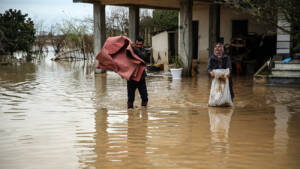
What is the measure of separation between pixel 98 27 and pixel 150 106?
7937 millimetres

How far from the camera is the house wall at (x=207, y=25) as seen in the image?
17266mm

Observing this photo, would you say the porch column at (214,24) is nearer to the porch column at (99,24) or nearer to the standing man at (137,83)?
the porch column at (99,24)

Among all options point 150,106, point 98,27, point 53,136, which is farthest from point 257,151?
point 98,27

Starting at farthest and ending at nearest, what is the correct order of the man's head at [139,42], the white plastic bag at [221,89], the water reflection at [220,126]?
the white plastic bag at [221,89] < the man's head at [139,42] < the water reflection at [220,126]

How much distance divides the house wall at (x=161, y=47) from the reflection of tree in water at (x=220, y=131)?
1336cm

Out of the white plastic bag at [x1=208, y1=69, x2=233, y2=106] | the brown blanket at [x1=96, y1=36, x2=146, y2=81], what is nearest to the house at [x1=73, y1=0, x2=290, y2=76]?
the white plastic bag at [x1=208, y1=69, x2=233, y2=106]

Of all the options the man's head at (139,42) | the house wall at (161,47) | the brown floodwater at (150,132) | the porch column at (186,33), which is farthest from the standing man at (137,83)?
the house wall at (161,47)

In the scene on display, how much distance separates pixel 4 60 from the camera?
74.0ft

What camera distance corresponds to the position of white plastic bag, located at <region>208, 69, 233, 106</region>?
732 centimetres

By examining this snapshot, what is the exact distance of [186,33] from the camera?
43.2ft

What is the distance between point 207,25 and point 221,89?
450 inches

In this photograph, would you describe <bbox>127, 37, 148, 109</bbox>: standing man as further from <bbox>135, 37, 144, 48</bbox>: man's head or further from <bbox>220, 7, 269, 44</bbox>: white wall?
<bbox>220, 7, 269, 44</bbox>: white wall

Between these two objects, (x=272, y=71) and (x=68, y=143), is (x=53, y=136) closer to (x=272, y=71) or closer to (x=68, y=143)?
(x=68, y=143)

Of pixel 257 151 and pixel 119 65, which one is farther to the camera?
pixel 119 65
